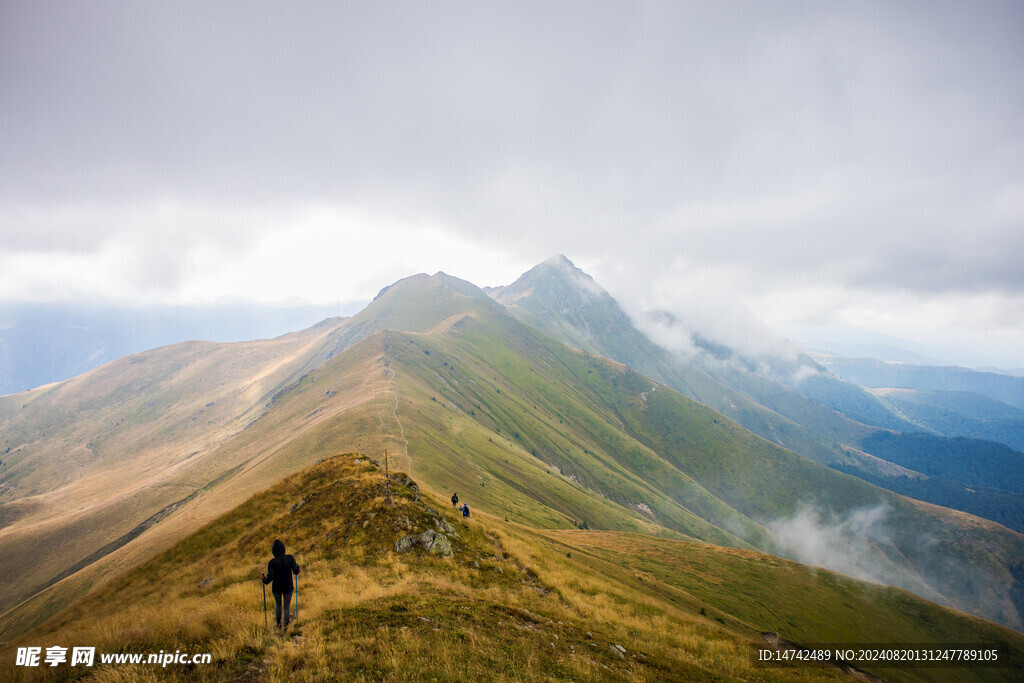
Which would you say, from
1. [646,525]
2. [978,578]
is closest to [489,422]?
[646,525]

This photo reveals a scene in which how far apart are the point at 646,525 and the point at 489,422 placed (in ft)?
223

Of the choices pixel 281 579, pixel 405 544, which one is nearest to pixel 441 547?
pixel 405 544

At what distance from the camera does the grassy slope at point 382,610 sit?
12.3m

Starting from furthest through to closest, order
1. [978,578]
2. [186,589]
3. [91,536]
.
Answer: [978,578]
[91,536]
[186,589]

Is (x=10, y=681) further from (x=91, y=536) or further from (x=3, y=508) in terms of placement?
(x=3, y=508)

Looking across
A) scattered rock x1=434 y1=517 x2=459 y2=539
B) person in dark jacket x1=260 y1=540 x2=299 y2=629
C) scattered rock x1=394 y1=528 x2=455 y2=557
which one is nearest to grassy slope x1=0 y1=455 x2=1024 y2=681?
scattered rock x1=434 y1=517 x2=459 y2=539

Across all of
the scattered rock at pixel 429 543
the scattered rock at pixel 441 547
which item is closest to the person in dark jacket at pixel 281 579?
the scattered rock at pixel 429 543

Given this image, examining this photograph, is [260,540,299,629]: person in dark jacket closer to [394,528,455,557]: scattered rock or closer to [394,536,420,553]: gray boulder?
[394,536,420,553]: gray boulder

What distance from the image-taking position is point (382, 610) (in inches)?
624

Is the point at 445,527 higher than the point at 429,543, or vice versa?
the point at 445,527

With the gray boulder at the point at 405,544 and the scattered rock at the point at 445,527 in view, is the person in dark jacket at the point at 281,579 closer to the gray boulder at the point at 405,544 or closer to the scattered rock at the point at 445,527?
the gray boulder at the point at 405,544

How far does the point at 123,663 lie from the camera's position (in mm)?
11234

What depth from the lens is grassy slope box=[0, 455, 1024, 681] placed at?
1233cm

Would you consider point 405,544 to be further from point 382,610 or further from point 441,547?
point 382,610
